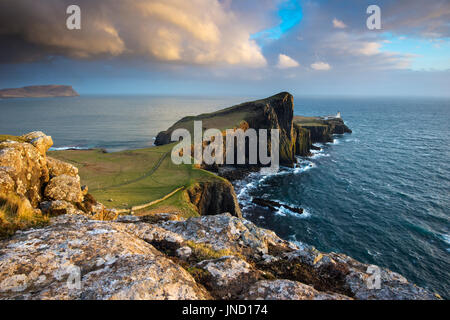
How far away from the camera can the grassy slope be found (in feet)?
122

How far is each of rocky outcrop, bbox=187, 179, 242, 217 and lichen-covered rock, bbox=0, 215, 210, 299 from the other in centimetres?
3669

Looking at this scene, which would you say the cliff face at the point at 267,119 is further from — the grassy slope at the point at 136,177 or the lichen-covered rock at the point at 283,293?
the lichen-covered rock at the point at 283,293

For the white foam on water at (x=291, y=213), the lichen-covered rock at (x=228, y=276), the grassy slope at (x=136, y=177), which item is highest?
the lichen-covered rock at (x=228, y=276)

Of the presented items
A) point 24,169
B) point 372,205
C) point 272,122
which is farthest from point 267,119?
point 24,169

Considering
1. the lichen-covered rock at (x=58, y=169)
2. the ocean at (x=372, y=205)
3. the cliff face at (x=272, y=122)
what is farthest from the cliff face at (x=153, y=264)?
the cliff face at (x=272, y=122)

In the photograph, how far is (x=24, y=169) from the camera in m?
10.8

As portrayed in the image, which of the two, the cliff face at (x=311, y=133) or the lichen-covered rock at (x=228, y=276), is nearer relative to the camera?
the lichen-covered rock at (x=228, y=276)

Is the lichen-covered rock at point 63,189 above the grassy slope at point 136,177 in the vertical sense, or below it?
above

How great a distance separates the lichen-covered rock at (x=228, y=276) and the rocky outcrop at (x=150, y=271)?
0.03 metres

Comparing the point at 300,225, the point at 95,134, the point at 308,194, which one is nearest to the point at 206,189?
the point at 300,225

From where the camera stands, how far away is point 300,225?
44.3 m

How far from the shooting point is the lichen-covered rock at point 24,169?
966cm

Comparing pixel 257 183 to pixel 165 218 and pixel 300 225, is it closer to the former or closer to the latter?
pixel 300 225
